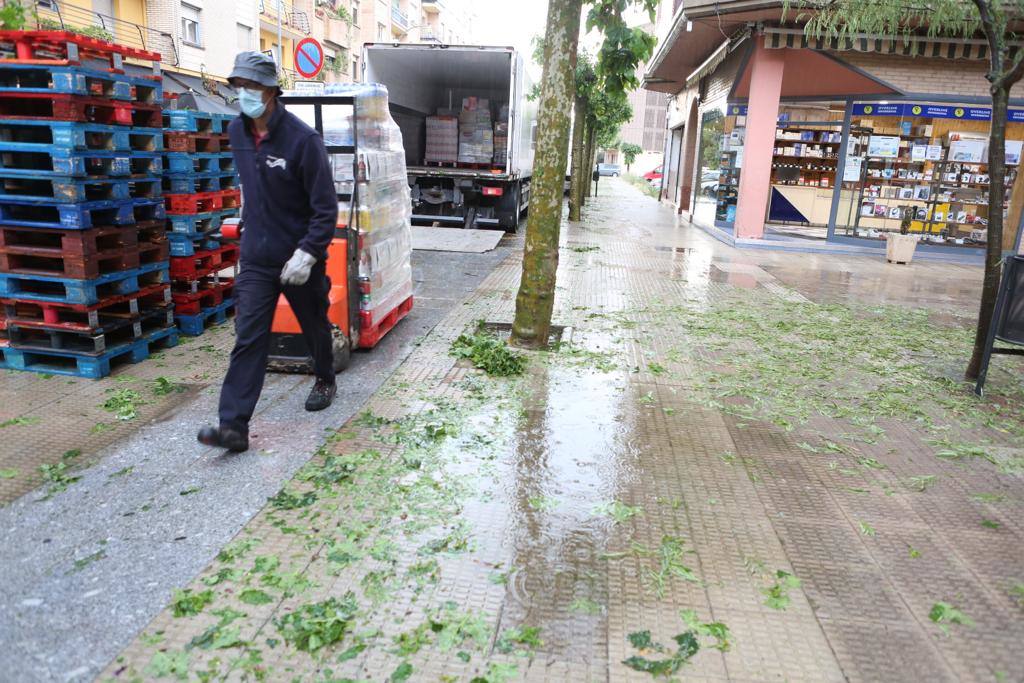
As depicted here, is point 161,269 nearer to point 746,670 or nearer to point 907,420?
point 746,670

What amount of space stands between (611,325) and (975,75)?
1198 cm

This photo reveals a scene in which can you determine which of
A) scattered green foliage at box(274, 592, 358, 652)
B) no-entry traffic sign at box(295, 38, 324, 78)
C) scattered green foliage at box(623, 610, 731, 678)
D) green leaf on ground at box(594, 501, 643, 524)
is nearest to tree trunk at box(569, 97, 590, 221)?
no-entry traffic sign at box(295, 38, 324, 78)

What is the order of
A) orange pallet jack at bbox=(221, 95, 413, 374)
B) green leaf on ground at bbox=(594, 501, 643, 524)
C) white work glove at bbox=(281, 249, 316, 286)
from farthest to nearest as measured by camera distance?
orange pallet jack at bbox=(221, 95, 413, 374)
white work glove at bbox=(281, 249, 316, 286)
green leaf on ground at bbox=(594, 501, 643, 524)

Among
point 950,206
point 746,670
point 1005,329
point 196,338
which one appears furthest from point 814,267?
point 746,670

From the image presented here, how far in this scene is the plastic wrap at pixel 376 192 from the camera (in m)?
5.36

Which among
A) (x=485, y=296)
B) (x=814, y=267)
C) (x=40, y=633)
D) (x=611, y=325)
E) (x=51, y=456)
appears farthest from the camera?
(x=814, y=267)

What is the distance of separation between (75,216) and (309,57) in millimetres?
7235

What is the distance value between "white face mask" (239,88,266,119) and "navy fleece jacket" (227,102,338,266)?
3.3 inches

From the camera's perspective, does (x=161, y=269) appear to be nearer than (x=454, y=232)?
Yes

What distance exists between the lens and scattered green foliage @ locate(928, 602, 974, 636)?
285cm

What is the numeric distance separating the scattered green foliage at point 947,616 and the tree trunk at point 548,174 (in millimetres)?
3860

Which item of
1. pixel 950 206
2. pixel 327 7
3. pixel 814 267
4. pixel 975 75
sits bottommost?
pixel 814 267

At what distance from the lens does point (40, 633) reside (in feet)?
8.22

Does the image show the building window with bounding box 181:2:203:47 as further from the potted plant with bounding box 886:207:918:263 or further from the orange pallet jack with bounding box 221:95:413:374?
the orange pallet jack with bounding box 221:95:413:374
